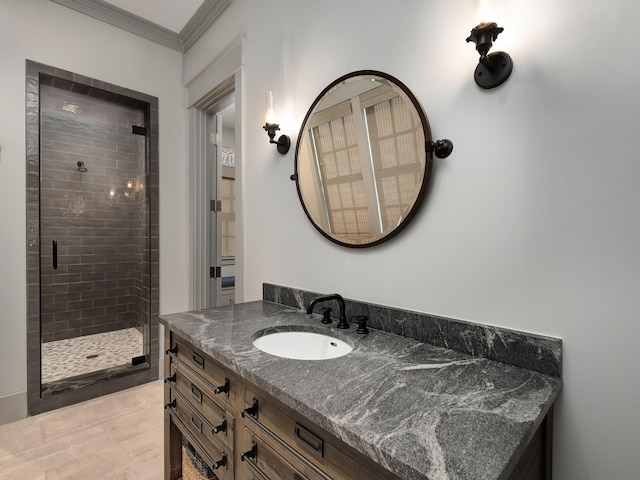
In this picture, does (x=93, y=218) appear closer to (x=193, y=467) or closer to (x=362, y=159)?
(x=193, y=467)

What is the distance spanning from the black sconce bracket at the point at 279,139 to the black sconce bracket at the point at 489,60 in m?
0.96

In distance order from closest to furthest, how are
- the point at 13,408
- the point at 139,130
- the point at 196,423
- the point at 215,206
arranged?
the point at 196,423 → the point at 13,408 → the point at 139,130 → the point at 215,206

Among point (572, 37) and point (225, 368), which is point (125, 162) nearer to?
point (225, 368)

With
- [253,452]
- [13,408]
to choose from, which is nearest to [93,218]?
[13,408]

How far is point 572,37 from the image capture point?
82 centimetres

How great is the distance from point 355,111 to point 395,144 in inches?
10.6

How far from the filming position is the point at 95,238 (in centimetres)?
284

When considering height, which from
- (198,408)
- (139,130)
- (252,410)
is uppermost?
(139,130)

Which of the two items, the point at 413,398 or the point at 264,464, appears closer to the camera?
the point at 413,398

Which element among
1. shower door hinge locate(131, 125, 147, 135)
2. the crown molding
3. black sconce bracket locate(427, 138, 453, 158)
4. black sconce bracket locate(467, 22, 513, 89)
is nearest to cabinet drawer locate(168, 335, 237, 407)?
black sconce bracket locate(427, 138, 453, 158)

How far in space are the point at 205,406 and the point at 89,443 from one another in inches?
50.5

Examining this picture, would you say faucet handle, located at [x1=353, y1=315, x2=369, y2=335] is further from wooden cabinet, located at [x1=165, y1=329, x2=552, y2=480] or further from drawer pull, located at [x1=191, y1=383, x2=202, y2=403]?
drawer pull, located at [x1=191, y1=383, x2=202, y2=403]

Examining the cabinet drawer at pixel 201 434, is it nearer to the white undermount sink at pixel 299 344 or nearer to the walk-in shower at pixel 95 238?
the white undermount sink at pixel 299 344

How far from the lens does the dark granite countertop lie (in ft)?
1.75
